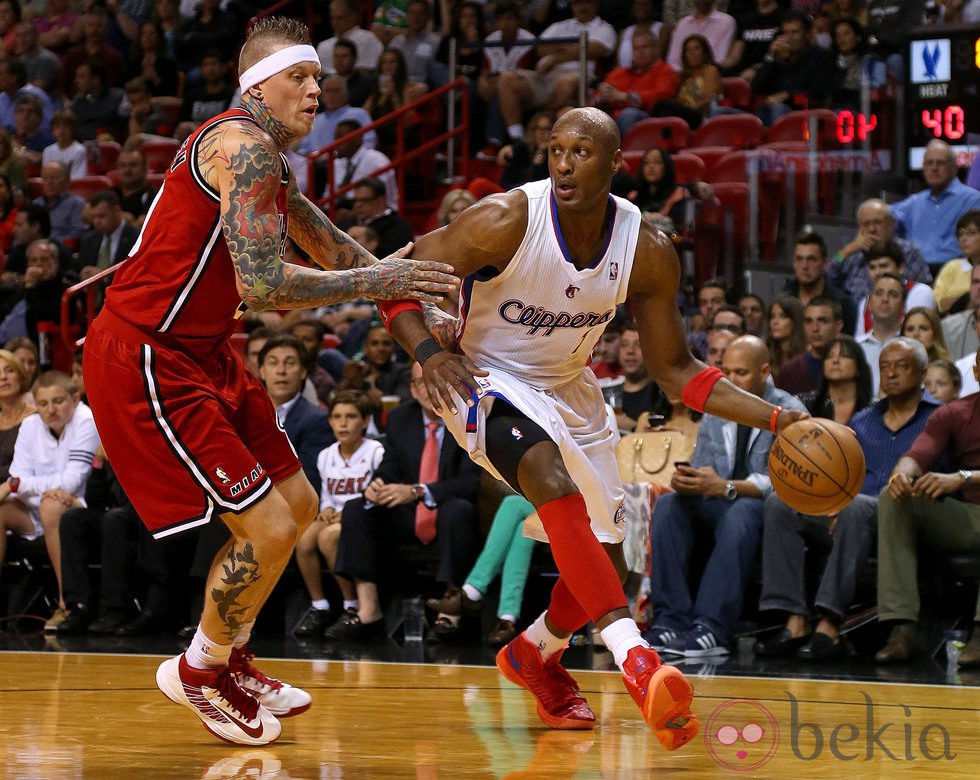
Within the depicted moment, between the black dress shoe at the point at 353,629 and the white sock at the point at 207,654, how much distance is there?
316cm

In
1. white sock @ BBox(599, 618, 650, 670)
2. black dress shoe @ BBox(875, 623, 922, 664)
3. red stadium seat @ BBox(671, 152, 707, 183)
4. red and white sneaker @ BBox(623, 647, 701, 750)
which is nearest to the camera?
red and white sneaker @ BBox(623, 647, 701, 750)

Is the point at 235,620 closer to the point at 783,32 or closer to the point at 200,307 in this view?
the point at 200,307

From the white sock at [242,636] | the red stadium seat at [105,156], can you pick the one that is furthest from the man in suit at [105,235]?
the white sock at [242,636]

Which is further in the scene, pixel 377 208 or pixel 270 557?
pixel 377 208

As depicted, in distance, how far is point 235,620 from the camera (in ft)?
14.3

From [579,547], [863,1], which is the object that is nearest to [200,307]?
[579,547]

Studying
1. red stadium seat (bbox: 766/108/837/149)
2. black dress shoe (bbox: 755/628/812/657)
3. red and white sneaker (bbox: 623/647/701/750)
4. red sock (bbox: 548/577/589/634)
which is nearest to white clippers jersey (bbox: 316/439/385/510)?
black dress shoe (bbox: 755/628/812/657)

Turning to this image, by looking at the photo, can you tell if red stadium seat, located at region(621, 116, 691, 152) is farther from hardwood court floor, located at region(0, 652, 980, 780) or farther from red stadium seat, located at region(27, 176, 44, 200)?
→ hardwood court floor, located at region(0, 652, 980, 780)

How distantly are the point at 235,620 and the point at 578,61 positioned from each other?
9098 millimetres

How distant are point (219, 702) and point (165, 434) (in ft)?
2.78

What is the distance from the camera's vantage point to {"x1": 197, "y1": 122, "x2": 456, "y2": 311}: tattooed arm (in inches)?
160

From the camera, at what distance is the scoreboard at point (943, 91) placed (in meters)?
10.1

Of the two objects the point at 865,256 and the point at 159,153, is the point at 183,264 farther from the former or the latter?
the point at 159,153

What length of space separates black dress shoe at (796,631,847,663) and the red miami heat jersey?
3.61m
